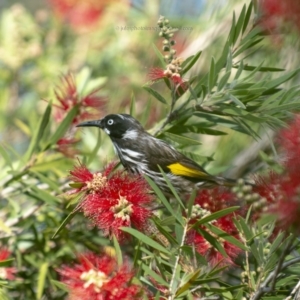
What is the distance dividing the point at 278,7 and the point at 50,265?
81 centimetres

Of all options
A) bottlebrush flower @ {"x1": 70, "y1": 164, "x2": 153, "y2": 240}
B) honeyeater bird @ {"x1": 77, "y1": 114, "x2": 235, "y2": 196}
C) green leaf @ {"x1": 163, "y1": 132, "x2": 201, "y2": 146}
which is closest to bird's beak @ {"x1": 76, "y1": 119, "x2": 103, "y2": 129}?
honeyeater bird @ {"x1": 77, "y1": 114, "x2": 235, "y2": 196}

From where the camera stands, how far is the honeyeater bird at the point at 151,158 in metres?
1.64

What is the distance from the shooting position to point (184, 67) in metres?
1.35

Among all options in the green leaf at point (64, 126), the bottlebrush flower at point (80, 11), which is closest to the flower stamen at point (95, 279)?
the green leaf at point (64, 126)

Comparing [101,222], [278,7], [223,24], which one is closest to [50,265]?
[101,222]

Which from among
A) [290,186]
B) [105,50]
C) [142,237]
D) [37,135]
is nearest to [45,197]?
[37,135]

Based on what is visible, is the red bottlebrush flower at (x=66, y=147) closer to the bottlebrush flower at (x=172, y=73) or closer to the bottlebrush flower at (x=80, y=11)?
the bottlebrush flower at (x=172, y=73)

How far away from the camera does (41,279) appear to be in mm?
1455

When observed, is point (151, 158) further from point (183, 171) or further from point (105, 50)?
point (105, 50)

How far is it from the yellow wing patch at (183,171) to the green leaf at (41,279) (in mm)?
404

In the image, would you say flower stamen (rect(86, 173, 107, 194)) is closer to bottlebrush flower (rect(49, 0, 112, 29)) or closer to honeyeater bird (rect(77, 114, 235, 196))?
honeyeater bird (rect(77, 114, 235, 196))

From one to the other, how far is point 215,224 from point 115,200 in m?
0.22

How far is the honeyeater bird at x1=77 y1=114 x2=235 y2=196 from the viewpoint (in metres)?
1.64

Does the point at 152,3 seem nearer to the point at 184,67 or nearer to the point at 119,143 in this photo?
the point at 119,143
